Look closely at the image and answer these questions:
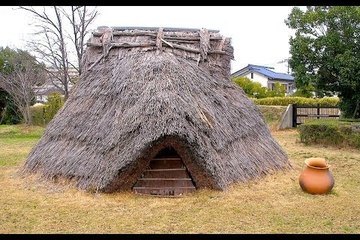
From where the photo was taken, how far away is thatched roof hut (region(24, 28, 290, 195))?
8.64 m

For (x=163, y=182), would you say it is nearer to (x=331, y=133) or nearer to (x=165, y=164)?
(x=165, y=164)

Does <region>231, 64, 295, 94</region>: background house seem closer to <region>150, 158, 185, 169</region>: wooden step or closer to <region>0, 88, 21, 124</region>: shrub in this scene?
→ <region>0, 88, 21, 124</region>: shrub

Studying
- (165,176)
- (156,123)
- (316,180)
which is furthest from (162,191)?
(316,180)

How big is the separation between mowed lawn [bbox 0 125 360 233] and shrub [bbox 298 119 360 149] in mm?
5740

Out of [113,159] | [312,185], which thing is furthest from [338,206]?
[113,159]

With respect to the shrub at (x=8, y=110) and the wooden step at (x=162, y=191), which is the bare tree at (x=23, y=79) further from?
the wooden step at (x=162, y=191)

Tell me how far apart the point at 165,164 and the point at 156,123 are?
1140 mm

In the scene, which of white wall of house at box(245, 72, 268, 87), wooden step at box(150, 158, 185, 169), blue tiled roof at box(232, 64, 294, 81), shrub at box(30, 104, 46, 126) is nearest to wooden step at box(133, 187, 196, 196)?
wooden step at box(150, 158, 185, 169)

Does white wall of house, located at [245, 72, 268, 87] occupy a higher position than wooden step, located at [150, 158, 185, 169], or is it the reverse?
white wall of house, located at [245, 72, 268, 87]

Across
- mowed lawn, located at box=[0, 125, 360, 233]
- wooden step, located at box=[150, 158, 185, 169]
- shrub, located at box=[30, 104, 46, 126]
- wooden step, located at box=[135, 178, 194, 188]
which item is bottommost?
mowed lawn, located at box=[0, 125, 360, 233]

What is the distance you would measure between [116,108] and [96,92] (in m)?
1.10

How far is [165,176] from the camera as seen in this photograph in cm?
915

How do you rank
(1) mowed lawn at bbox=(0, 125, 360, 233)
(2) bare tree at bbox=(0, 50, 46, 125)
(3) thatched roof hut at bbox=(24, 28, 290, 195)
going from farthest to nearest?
(2) bare tree at bbox=(0, 50, 46, 125), (3) thatched roof hut at bbox=(24, 28, 290, 195), (1) mowed lawn at bbox=(0, 125, 360, 233)

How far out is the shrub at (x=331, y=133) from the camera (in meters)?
16.0
